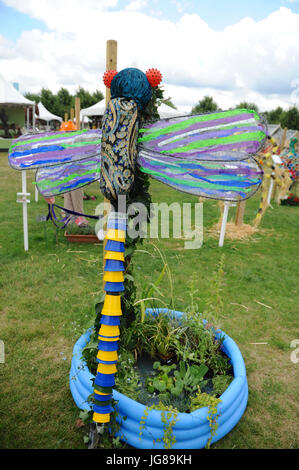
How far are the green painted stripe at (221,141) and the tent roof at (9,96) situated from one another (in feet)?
58.4

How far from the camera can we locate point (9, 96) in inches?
698

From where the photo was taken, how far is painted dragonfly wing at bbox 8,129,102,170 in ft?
6.94

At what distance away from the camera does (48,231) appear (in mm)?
6738

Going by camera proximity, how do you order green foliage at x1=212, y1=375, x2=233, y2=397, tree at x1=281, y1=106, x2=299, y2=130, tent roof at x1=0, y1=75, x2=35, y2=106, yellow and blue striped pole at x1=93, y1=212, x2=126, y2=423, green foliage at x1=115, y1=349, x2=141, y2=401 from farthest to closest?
tree at x1=281, y1=106, x2=299, y2=130 → tent roof at x1=0, y1=75, x2=35, y2=106 → green foliage at x1=212, y1=375, x2=233, y2=397 → green foliage at x1=115, y1=349, x2=141, y2=401 → yellow and blue striped pole at x1=93, y1=212, x2=126, y2=423

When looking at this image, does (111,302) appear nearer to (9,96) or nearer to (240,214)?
(240,214)

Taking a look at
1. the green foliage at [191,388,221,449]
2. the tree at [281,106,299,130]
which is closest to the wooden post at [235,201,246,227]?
the green foliage at [191,388,221,449]

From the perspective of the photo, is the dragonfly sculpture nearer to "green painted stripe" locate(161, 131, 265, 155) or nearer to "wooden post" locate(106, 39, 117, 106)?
"green painted stripe" locate(161, 131, 265, 155)

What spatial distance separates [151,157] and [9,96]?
18727mm

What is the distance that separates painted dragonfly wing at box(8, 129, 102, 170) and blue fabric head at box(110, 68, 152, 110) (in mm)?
310

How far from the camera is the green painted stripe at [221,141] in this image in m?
1.79

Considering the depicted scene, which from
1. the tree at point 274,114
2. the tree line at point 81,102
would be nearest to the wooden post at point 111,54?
the tree line at point 81,102

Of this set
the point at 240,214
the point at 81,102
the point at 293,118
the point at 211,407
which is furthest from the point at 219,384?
the point at 81,102
